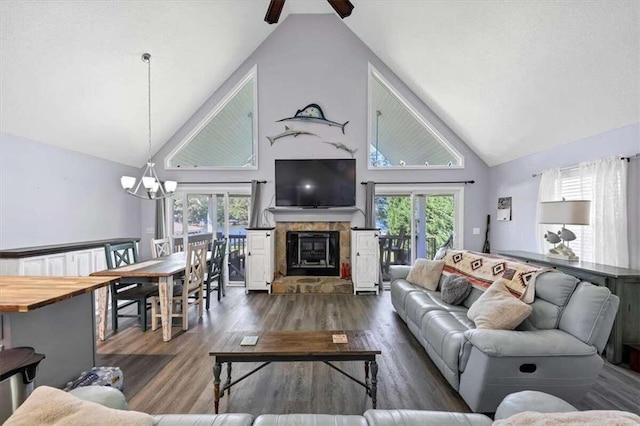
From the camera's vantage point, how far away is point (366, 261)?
512cm

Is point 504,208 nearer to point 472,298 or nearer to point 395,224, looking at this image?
point 395,224

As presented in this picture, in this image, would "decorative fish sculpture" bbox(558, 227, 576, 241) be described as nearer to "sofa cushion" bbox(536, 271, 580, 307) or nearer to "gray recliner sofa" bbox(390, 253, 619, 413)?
"sofa cushion" bbox(536, 271, 580, 307)

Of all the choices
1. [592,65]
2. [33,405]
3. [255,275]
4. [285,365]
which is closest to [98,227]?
[255,275]

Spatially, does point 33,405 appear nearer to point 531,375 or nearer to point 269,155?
point 531,375

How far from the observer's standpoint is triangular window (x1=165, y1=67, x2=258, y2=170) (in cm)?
574

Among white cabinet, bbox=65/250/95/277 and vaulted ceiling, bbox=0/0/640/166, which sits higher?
vaulted ceiling, bbox=0/0/640/166

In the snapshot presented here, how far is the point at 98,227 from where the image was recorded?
473cm

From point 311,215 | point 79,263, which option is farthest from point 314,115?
point 79,263

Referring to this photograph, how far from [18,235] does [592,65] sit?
685 cm

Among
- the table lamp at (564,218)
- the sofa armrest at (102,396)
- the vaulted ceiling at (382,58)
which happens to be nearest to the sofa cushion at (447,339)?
the table lamp at (564,218)

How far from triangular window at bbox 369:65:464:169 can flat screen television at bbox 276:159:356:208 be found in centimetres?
62

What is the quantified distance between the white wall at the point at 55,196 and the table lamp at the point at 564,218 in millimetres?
6657

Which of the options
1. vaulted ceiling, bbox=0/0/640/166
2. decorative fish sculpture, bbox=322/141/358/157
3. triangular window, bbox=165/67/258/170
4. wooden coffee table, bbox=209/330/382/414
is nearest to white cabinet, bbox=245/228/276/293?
triangular window, bbox=165/67/258/170

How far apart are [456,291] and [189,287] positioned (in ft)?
10.9
